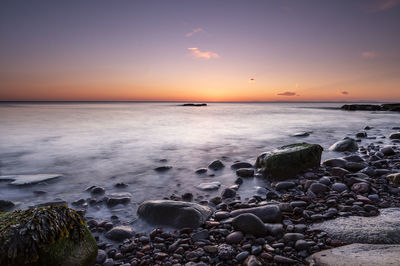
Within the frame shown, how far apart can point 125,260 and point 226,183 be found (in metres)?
3.02

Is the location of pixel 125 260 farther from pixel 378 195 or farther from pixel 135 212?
pixel 378 195

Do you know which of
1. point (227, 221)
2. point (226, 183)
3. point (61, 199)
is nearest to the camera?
point (227, 221)

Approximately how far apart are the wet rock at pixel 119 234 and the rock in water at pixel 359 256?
2.22 m

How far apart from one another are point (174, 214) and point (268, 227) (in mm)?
1352

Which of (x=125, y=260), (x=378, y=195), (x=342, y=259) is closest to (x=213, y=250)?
(x=125, y=260)

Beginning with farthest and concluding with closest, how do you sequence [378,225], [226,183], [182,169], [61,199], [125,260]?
1. [182,169]
2. [226,183]
3. [61,199]
4. [378,225]
5. [125,260]

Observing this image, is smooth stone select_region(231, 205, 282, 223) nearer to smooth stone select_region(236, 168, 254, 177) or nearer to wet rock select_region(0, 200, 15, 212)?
smooth stone select_region(236, 168, 254, 177)

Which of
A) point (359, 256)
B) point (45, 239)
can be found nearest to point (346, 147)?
point (359, 256)

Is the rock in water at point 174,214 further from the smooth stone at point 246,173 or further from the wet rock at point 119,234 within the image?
the smooth stone at point 246,173

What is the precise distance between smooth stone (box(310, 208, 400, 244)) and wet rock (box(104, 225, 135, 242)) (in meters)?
2.44

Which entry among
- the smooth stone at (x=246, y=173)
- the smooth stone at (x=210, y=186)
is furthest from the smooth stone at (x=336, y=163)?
the smooth stone at (x=210, y=186)

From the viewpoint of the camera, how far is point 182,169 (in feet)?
21.9

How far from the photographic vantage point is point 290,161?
552 centimetres

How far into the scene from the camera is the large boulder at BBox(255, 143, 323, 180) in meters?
5.47
